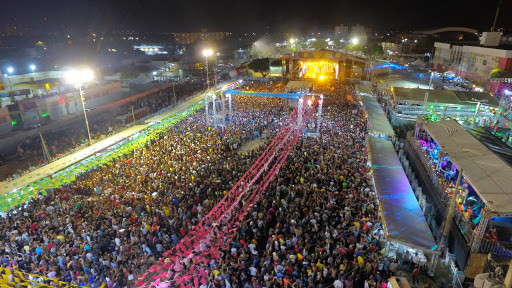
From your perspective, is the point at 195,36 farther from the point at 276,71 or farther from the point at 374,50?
the point at 276,71

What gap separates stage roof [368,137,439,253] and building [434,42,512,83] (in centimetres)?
1583

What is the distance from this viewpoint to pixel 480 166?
7605mm

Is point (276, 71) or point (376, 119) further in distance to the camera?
point (276, 71)

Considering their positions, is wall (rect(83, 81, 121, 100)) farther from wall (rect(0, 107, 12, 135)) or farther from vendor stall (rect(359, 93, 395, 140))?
vendor stall (rect(359, 93, 395, 140))

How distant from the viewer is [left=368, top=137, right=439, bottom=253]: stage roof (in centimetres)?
688

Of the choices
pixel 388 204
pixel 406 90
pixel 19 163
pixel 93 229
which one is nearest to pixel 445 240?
pixel 388 204

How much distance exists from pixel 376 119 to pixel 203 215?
10709mm

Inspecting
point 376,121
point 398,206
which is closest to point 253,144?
point 376,121

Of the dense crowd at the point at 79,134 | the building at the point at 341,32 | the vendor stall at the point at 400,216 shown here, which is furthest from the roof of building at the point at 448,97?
the building at the point at 341,32

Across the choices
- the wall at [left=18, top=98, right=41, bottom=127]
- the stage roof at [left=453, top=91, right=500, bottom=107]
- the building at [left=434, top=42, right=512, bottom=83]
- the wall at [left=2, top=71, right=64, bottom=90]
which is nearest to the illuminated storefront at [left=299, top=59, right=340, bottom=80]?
the building at [left=434, top=42, right=512, bottom=83]

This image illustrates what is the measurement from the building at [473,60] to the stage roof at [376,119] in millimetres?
9050

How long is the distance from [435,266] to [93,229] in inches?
338

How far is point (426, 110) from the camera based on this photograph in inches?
616

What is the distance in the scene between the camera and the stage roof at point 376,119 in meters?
13.8
